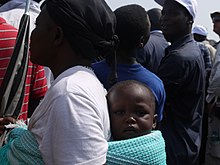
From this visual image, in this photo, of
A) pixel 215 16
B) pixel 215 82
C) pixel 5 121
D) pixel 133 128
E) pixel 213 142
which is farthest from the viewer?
pixel 215 16

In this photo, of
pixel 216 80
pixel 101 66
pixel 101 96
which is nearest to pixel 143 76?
pixel 101 66

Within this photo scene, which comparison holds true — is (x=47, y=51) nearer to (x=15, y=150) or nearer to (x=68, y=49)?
(x=68, y=49)

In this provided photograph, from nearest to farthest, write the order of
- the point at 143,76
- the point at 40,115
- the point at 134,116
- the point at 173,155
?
1. the point at 40,115
2. the point at 134,116
3. the point at 143,76
4. the point at 173,155

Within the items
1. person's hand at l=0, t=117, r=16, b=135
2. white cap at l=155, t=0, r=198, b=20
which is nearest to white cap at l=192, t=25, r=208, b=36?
white cap at l=155, t=0, r=198, b=20

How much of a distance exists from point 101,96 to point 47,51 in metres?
0.32

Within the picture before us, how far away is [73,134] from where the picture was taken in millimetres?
1371

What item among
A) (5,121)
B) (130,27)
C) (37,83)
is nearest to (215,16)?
(130,27)

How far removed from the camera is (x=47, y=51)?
1.72m

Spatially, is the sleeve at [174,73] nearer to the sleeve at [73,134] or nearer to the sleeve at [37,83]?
the sleeve at [37,83]

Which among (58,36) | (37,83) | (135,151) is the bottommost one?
(37,83)

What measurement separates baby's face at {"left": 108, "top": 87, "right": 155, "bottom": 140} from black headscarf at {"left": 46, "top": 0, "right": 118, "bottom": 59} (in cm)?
21

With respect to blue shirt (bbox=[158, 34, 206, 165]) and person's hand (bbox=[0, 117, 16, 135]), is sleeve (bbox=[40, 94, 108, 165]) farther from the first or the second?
blue shirt (bbox=[158, 34, 206, 165])

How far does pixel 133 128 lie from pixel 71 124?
35 cm

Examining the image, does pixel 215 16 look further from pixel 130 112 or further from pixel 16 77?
pixel 130 112
